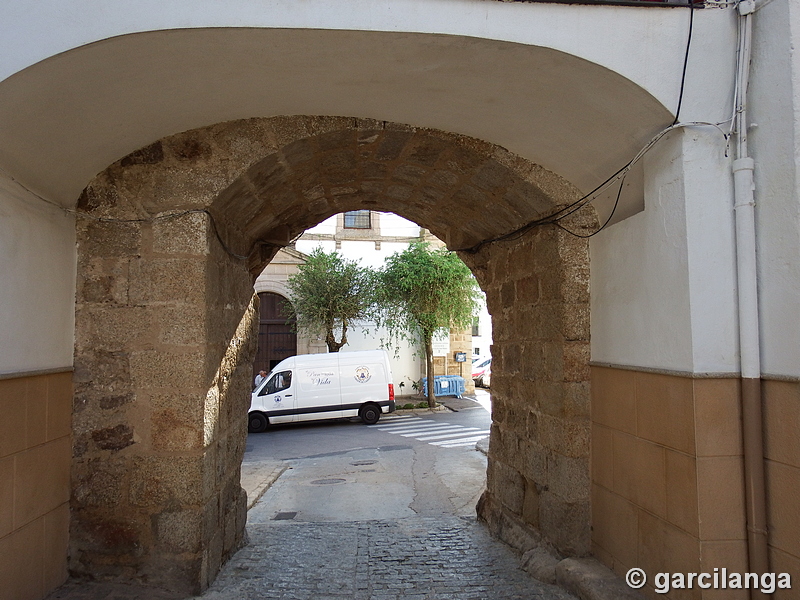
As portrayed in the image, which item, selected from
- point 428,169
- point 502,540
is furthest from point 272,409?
point 428,169

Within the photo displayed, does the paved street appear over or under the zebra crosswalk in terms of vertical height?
over

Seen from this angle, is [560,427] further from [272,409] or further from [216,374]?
[272,409]

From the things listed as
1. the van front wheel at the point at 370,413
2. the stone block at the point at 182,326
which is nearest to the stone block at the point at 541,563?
the stone block at the point at 182,326

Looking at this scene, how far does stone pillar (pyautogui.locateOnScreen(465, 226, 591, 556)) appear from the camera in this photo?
3.23 m

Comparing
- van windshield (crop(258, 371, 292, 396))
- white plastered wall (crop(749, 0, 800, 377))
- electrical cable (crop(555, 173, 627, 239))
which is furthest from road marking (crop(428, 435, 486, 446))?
white plastered wall (crop(749, 0, 800, 377))

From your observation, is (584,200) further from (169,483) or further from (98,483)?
(98,483)

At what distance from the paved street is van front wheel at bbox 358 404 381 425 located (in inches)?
109

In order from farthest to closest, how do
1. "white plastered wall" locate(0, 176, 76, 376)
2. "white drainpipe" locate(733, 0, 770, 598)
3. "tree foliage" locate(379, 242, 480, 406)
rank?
"tree foliage" locate(379, 242, 480, 406)
"white plastered wall" locate(0, 176, 76, 376)
"white drainpipe" locate(733, 0, 770, 598)

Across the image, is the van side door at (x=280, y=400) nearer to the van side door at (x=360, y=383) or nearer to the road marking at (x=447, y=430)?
the van side door at (x=360, y=383)

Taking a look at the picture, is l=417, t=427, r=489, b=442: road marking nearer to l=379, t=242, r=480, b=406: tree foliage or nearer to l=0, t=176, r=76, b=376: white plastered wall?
l=379, t=242, r=480, b=406: tree foliage

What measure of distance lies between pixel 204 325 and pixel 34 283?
78cm

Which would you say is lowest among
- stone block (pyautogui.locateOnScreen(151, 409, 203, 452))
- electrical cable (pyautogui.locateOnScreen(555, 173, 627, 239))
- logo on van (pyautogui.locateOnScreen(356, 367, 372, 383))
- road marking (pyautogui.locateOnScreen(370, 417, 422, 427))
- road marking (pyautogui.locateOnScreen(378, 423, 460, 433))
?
road marking (pyautogui.locateOnScreen(370, 417, 422, 427))

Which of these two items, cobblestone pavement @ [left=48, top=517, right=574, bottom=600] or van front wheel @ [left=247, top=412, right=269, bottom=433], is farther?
van front wheel @ [left=247, top=412, right=269, bottom=433]

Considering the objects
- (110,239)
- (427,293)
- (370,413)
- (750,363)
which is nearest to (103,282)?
(110,239)
